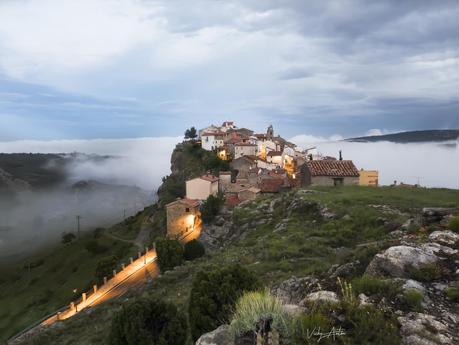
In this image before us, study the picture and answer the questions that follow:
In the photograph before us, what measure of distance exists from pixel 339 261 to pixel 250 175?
64.3 meters

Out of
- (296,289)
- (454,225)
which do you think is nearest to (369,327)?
(296,289)

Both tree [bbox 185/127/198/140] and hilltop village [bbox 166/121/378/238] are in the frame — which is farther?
tree [bbox 185/127/198/140]

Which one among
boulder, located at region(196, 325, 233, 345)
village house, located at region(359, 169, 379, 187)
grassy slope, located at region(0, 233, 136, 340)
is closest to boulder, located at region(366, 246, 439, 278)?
boulder, located at region(196, 325, 233, 345)

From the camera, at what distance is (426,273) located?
8.77 m

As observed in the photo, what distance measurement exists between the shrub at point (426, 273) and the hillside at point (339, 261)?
2 cm

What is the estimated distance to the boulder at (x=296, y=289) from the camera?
10.7 m

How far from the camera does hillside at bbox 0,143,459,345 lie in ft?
22.6

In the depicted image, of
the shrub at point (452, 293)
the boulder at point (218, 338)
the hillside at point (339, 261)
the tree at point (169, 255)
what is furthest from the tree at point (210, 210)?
the boulder at point (218, 338)

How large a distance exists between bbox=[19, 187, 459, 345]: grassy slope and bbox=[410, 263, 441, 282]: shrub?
8.07m

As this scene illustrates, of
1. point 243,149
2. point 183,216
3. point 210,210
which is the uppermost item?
point 243,149

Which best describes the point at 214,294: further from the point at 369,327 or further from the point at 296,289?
the point at 369,327

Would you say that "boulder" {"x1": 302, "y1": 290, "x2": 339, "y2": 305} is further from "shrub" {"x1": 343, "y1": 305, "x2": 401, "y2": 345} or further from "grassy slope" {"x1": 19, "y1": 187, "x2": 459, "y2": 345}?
"grassy slope" {"x1": 19, "y1": 187, "x2": 459, "y2": 345}

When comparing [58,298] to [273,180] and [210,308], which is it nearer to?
[273,180]

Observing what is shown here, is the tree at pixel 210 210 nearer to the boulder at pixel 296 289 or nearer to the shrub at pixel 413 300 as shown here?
the boulder at pixel 296 289
